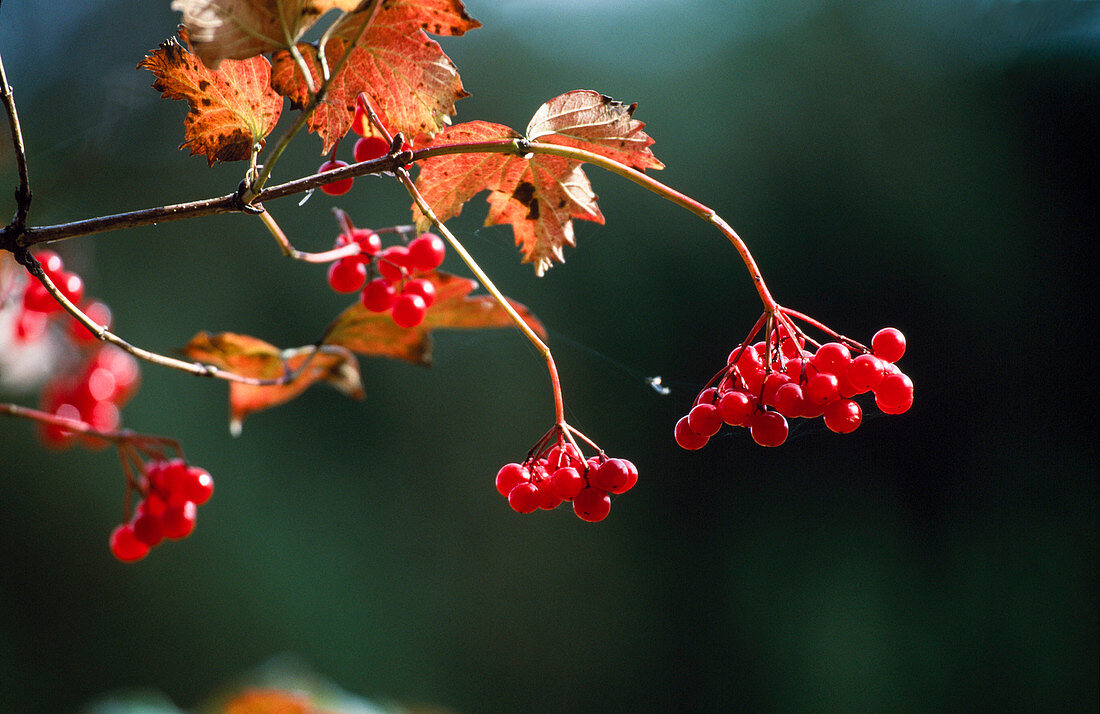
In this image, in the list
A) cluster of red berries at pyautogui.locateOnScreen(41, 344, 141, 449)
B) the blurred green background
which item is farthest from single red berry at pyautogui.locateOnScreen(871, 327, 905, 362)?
the blurred green background

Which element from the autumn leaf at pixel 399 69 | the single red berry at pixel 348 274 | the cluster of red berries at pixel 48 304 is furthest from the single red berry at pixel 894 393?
the cluster of red berries at pixel 48 304

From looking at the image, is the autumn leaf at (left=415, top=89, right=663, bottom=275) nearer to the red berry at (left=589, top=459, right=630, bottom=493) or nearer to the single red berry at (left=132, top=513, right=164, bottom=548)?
the red berry at (left=589, top=459, right=630, bottom=493)

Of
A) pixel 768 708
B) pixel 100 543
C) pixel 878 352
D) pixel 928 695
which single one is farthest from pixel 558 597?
pixel 878 352

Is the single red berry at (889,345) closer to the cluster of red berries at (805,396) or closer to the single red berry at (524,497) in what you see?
the cluster of red berries at (805,396)

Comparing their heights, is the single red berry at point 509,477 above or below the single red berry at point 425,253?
below

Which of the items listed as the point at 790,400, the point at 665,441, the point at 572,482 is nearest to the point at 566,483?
the point at 572,482

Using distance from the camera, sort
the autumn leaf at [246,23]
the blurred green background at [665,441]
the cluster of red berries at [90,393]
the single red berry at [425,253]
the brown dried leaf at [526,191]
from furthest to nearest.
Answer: the blurred green background at [665,441] < the cluster of red berries at [90,393] < the single red berry at [425,253] < the brown dried leaf at [526,191] < the autumn leaf at [246,23]

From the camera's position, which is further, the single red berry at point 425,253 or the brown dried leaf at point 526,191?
the single red berry at point 425,253
